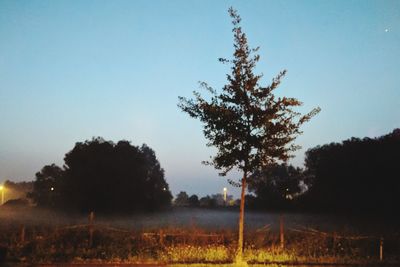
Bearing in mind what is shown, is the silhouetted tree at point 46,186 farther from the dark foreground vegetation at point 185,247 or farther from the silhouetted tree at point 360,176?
the dark foreground vegetation at point 185,247

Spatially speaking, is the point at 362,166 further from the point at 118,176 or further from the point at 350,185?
the point at 118,176

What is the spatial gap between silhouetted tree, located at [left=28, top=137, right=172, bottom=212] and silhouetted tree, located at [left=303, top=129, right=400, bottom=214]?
26.0 metres

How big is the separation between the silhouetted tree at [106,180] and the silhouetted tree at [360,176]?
26.0 metres

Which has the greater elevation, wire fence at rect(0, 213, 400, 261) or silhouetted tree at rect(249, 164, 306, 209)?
silhouetted tree at rect(249, 164, 306, 209)

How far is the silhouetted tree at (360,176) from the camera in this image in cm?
5528

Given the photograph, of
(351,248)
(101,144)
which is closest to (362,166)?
(101,144)

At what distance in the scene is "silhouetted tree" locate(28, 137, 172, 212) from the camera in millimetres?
63375

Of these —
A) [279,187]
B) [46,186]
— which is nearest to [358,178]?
[279,187]

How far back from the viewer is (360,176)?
58.3m

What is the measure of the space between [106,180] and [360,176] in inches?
1354

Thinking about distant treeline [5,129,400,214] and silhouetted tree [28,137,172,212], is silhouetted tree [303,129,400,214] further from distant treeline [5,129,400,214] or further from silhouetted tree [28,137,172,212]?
silhouetted tree [28,137,172,212]

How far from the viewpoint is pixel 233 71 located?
52.1 feet

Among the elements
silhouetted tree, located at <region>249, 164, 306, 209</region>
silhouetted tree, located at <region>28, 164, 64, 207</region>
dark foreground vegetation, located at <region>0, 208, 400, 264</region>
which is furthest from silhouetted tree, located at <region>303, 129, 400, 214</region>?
silhouetted tree, located at <region>28, 164, 64, 207</region>

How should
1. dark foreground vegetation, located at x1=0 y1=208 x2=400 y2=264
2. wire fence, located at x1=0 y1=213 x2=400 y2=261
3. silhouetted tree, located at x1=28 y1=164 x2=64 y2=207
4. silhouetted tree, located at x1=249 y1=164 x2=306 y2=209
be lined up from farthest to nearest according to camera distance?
1. silhouetted tree, located at x1=249 y1=164 x2=306 y2=209
2. silhouetted tree, located at x1=28 y1=164 x2=64 y2=207
3. wire fence, located at x1=0 y1=213 x2=400 y2=261
4. dark foreground vegetation, located at x1=0 y1=208 x2=400 y2=264
